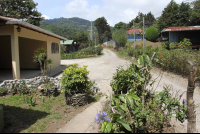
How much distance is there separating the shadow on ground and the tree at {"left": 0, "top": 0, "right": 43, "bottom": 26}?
80.8 ft

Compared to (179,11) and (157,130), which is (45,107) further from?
(179,11)

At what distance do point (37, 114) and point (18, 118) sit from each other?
466mm

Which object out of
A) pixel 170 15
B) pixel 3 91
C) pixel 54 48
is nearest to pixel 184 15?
pixel 170 15

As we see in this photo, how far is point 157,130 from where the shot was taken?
3023mm

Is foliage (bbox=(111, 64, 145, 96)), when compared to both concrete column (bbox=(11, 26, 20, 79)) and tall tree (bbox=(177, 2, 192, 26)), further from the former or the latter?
tall tree (bbox=(177, 2, 192, 26))

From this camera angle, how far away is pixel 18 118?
388cm

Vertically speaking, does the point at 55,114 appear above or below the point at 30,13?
below

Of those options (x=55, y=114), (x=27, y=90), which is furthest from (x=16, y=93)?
(x=55, y=114)

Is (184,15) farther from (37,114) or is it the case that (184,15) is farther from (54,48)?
(37,114)

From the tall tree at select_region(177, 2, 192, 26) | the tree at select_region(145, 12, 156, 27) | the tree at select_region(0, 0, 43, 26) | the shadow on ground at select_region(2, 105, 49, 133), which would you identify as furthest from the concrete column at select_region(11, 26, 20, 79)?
the tree at select_region(145, 12, 156, 27)

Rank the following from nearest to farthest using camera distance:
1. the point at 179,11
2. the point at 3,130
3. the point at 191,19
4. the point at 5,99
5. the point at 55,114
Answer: the point at 3,130, the point at 55,114, the point at 5,99, the point at 191,19, the point at 179,11

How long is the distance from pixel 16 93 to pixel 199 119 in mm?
6361

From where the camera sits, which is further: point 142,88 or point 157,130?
point 142,88

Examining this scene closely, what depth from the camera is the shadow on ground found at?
133 inches
